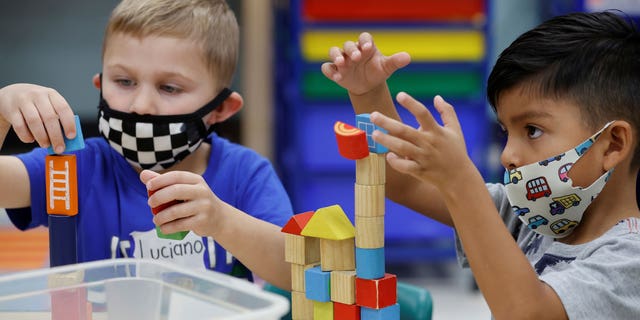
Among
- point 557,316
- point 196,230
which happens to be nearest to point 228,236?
point 196,230

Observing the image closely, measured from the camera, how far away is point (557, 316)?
2.68ft

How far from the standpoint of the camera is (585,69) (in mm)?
914

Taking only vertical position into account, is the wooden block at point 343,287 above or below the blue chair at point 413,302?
above

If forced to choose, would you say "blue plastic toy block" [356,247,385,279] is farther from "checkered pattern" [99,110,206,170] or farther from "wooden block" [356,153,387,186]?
"checkered pattern" [99,110,206,170]

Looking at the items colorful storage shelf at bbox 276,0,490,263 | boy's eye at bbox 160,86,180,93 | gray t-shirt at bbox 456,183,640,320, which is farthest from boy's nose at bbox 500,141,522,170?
colorful storage shelf at bbox 276,0,490,263

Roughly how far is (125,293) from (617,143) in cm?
58

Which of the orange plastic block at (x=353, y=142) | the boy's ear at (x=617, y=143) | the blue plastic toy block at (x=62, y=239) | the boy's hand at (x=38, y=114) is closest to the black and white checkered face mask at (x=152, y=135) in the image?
the boy's hand at (x=38, y=114)

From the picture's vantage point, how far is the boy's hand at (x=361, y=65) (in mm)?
917

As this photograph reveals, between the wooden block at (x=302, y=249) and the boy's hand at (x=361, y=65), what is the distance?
253mm

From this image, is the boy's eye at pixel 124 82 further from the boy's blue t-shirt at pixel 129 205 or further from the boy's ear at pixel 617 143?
the boy's ear at pixel 617 143

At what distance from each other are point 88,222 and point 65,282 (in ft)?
1.30

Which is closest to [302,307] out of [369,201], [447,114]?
[369,201]

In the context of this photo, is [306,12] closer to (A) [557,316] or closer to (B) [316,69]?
(B) [316,69]

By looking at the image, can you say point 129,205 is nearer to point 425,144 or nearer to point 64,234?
point 64,234
